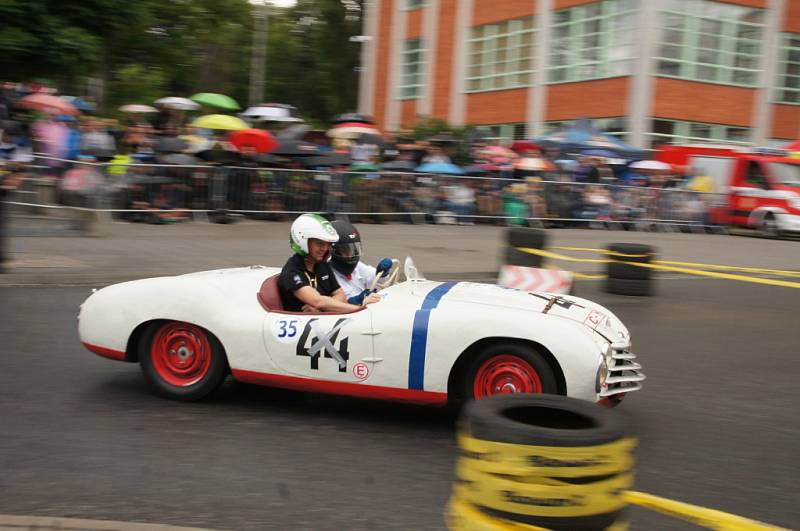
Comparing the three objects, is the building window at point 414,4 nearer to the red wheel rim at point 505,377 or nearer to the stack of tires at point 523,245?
the stack of tires at point 523,245

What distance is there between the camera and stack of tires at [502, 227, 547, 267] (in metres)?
12.1

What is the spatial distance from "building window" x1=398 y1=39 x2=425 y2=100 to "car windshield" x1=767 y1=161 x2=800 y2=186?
1978 centimetres

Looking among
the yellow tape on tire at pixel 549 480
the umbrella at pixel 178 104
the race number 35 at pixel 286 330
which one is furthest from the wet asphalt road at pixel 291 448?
the umbrella at pixel 178 104

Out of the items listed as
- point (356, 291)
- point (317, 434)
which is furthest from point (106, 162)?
point (317, 434)

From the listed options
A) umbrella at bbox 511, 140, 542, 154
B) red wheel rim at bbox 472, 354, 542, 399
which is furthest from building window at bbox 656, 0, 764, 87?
red wheel rim at bbox 472, 354, 542, 399

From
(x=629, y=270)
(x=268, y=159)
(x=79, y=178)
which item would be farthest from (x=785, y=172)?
(x=79, y=178)

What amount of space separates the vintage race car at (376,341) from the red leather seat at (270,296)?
10 millimetres

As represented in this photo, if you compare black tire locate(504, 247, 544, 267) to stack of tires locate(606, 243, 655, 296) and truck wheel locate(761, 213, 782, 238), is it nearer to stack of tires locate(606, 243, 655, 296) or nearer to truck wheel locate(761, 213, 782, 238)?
stack of tires locate(606, 243, 655, 296)

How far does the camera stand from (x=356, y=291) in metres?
6.75

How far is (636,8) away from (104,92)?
2666 cm

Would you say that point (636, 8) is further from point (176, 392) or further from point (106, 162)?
point (176, 392)

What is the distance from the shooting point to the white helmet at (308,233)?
20.2 feet

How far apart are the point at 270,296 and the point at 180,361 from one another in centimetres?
77

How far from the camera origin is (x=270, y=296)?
19.9ft
